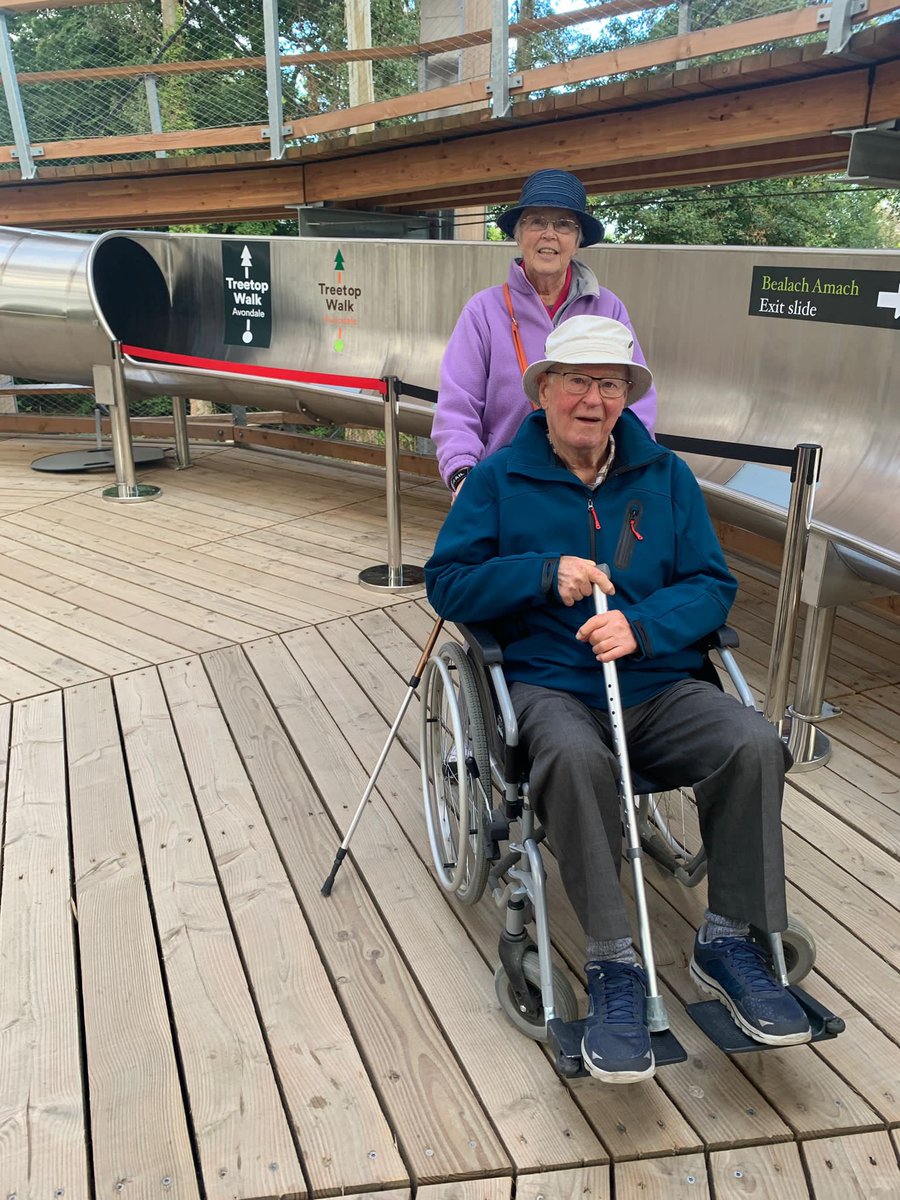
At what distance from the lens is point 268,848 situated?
2.41 meters

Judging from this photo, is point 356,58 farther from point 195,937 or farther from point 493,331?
point 195,937

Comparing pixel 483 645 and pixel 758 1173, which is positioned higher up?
pixel 483 645

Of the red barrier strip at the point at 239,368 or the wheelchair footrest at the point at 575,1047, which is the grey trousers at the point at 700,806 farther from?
the red barrier strip at the point at 239,368

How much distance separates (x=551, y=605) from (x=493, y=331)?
930 mm

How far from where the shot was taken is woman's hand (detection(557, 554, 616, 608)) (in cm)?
184

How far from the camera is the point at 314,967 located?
2.00 metres

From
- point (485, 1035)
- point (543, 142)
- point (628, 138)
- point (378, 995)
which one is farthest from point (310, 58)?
point (485, 1035)

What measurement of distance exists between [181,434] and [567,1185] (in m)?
5.61

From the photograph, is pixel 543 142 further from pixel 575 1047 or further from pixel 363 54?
pixel 575 1047

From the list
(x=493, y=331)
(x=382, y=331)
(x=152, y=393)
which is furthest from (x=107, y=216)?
(x=493, y=331)

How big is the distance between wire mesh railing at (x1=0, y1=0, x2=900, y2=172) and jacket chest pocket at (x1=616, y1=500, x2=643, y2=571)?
9.47 ft

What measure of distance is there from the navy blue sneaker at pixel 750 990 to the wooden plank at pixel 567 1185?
1.09ft

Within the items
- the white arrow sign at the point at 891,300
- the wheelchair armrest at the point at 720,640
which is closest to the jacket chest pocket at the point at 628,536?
the wheelchair armrest at the point at 720,640

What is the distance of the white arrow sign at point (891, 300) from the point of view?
9.78 ft
